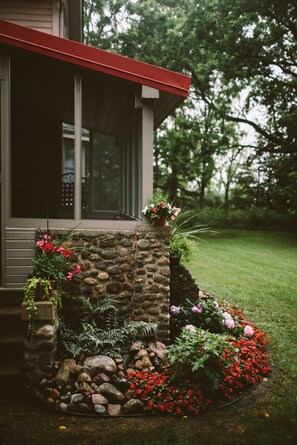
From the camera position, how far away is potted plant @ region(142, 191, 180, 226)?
535 cm

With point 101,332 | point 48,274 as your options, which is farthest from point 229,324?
point 48,274

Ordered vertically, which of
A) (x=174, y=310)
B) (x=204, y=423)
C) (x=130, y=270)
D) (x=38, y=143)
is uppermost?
(x=38, y=143)

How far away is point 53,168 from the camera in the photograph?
936cm

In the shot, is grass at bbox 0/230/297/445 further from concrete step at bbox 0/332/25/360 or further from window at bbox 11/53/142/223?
window at bbox 11/53/142/223

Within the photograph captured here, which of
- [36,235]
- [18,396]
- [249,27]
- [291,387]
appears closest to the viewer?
[18,396]

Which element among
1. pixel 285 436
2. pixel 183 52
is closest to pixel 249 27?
pixel 183 52

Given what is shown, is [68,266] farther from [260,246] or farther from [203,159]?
[203,159]

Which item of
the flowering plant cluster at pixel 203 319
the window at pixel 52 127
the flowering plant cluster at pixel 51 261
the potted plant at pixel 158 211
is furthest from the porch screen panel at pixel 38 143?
the flowering plant cluster at pixel 203 319

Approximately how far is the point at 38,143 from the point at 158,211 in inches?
175

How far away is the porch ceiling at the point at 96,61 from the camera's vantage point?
16.7 feet

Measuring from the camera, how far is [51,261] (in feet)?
16.1

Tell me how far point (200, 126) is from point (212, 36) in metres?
3.50

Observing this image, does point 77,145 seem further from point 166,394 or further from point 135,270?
point 166,394

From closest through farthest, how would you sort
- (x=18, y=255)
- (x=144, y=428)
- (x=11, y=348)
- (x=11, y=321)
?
(x=144, y=428) → (x=11, y=348) → (x=11, y=321) → (x=18, y=255)
